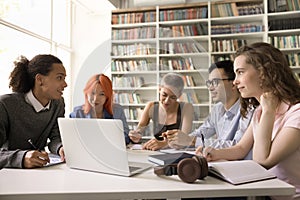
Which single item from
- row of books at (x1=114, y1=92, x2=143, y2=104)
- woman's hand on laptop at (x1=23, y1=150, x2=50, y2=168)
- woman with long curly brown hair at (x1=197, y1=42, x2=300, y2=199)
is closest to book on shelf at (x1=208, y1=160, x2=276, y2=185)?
woman with long curly brown hair at (x1=197, y1=42, x2=300, y2=199)

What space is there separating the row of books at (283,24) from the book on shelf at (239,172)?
334 cm

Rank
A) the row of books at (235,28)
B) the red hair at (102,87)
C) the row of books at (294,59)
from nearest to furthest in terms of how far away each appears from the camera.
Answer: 1. the red hair at (102,87)
2. the row of books at (294,59)
3. the row of books at (235,28)

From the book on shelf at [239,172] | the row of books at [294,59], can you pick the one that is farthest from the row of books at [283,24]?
the book on shelf at [239,172]

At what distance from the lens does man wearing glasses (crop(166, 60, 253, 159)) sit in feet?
3.93

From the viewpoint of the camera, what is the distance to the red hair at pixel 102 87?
113cm

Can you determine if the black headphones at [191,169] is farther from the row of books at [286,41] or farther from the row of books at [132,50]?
the row of books at [286,41]

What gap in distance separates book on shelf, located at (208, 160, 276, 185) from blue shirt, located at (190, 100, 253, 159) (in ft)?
0.90

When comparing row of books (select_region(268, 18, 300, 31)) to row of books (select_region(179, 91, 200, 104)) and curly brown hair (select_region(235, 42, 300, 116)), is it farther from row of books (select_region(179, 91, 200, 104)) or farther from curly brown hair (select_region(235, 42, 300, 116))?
row of books (select_region(179, 91, 200, 104))

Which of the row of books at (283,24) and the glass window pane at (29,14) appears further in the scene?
the row of books at (283,24)

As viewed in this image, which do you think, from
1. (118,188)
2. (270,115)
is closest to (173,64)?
(270,115)

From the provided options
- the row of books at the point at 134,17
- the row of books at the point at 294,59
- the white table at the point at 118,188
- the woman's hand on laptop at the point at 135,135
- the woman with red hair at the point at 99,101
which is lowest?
the white table at the point at 118,188

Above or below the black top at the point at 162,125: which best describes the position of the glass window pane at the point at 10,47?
above

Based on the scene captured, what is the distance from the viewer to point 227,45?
3.99m

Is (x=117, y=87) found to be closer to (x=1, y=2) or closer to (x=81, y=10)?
(x=1, y=2)
